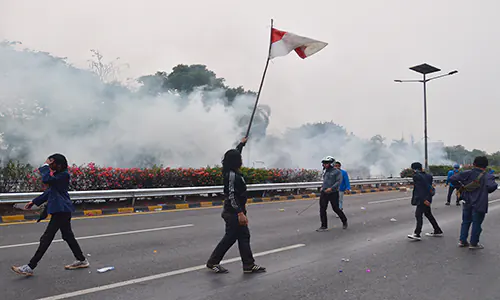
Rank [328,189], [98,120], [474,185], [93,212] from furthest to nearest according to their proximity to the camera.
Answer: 1. [98,120]
2. [93,212]
3. [328,189]
4. [474,185]

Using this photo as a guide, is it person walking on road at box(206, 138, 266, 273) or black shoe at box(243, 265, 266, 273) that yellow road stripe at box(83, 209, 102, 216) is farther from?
black shoe at box(243, 265, 266, 273)

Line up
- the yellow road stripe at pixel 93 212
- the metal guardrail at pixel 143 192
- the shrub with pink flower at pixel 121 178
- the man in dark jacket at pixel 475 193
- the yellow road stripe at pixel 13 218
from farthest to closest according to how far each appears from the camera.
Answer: the shrub with pink flower at pixel 121 178 → the yellow road stripe at pixel 93 212 → the metal guardrail at pixel 143 192 → the yellow road stripe at pixel 13 218 → the man in dark jacket at pixel 475 193

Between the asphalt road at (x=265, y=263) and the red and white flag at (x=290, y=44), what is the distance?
139 inches

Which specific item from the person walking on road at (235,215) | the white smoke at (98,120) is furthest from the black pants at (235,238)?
the white smoke at (98,120)

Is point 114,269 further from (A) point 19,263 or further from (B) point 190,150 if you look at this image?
(B) point 190,150

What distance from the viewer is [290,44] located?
695 centimetres

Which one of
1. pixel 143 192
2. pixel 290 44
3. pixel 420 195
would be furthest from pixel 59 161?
pixel 143 192

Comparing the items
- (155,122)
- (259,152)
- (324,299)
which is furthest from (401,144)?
(324,299)

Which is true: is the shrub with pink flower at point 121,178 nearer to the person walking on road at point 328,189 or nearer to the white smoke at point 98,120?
the person walking on road at point 328,189

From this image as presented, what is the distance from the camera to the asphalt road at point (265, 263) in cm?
450

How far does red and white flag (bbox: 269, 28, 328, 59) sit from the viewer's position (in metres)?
6.81

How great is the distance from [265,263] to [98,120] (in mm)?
20681

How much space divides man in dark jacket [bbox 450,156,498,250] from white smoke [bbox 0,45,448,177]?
20.7 metres

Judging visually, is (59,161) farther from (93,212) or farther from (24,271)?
(93,212)
